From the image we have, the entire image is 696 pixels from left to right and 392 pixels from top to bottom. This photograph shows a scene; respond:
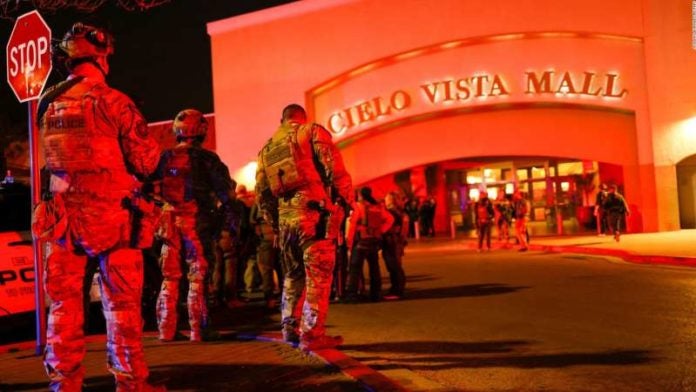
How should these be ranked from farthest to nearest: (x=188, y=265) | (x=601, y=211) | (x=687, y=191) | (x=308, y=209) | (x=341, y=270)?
(x=687, y=191), (x=601, y=211), (x=341, y=270), (x=188, y=265), (x=308, y=209)

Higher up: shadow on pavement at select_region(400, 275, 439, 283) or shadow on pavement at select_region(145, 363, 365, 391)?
shadow on pavement at select_region(400, 275, 439, 283)

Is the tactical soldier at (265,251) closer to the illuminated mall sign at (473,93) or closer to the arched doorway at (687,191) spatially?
the illuminated mall sign at (473,93)

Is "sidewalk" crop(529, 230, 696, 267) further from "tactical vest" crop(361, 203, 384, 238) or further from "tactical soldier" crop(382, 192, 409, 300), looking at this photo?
"tactical vest" crop(361, 203, 384, 238)

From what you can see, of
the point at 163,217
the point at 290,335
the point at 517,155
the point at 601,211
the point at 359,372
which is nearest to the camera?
the point at 359,372

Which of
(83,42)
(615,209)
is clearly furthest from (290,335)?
(615,209)

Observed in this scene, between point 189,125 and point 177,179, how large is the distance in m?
0.54

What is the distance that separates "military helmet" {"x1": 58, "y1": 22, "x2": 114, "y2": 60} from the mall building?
16.6 metres

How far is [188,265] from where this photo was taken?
6641 mm

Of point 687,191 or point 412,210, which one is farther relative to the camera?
point 412,210

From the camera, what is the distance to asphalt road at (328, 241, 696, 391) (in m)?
5.04

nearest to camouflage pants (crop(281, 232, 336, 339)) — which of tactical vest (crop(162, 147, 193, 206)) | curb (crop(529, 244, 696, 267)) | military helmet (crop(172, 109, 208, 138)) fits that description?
tactical vest (crop(162, 147, 193, 206))

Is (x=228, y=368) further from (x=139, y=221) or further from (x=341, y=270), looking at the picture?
(x=341, y=270)

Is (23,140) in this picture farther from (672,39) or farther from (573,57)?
(672,39)

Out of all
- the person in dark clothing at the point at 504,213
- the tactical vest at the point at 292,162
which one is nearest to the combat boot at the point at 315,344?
the tactical vest at the point at 292,162
